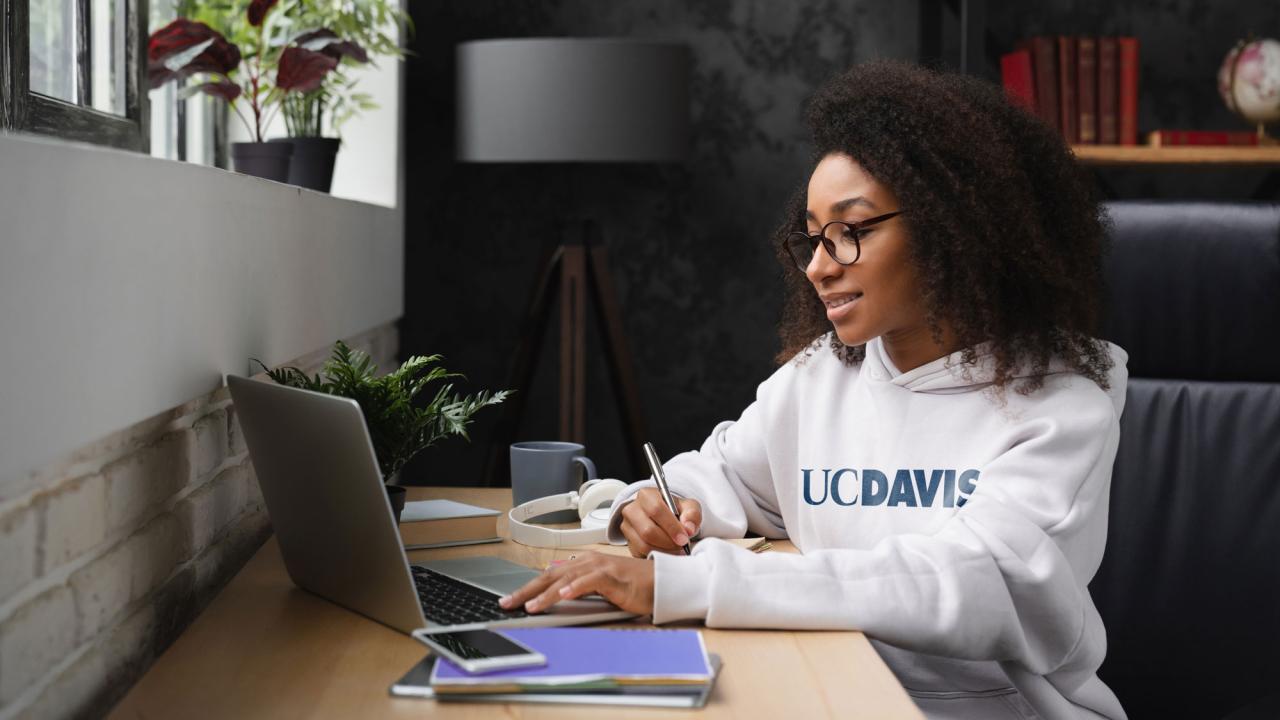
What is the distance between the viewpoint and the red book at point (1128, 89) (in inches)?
120

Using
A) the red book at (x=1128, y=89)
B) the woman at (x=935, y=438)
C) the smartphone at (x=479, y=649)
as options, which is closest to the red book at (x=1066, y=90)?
the red book at (x=1128, y=89)

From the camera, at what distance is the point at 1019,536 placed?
3.74 ft

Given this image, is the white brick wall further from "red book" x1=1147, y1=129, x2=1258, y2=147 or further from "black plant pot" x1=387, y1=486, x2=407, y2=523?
"red book" x1=1147, y1=129, x2=1258, y2=147

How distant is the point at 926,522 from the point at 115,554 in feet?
2.66

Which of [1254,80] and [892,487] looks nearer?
[892,487]

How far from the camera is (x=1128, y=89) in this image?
304cm

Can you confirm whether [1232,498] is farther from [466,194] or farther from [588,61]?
[466,194]

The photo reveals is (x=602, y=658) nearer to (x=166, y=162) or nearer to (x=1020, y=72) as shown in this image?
(x=166, y=162)

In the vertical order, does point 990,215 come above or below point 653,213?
below

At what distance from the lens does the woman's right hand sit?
1324 mm

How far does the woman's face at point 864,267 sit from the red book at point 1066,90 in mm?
1875

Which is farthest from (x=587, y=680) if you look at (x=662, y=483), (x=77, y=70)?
(x=77, y=70)

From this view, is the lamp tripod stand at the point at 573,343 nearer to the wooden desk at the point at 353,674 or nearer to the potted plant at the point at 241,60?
the potted plant at the point at 241,60

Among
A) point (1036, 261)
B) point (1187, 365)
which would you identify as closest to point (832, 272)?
point (1036, 261)
